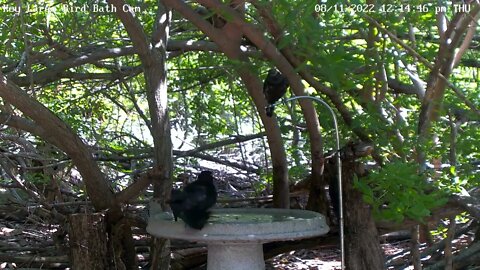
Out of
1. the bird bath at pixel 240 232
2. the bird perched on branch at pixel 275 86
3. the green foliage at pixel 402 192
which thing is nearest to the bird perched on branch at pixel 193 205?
the bird bath at pixel 240 232

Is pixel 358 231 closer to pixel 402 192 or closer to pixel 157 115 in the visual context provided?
pixel 402 192

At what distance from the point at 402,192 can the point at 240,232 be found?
3.72ft

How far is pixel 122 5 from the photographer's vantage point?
604 centimetres

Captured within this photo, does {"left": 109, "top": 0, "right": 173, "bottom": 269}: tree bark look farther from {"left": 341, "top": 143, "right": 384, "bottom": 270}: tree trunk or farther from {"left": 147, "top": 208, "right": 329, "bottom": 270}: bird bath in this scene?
{"left": 341, "top": 143, "right": 384, "bottom": 270}: tree trunk

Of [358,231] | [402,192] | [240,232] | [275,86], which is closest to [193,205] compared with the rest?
[240,232]

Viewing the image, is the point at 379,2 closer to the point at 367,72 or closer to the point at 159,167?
the point at 367,72

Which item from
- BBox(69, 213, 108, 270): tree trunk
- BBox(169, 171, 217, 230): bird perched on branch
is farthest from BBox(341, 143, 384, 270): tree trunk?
BBox(69, 213, 108, 270): tree trunk

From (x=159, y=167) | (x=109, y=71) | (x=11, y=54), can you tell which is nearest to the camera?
(x=159, y=167)

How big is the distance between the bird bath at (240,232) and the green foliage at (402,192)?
1.46ft

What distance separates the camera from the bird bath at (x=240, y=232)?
4988mm

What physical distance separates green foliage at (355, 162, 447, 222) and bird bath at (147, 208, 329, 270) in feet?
1.46

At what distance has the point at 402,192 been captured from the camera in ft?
17.3

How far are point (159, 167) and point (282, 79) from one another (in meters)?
1.20

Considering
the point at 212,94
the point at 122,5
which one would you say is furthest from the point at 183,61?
the point at 122,5
